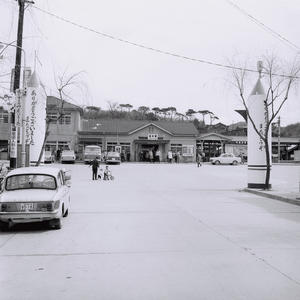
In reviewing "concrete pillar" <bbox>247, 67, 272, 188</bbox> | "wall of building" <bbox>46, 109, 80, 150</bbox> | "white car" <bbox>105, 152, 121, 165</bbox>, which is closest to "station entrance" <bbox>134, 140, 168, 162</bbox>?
"wall of building" <bbox>46, 109, 80, 150</bbox>

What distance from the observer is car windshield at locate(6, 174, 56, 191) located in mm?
10492

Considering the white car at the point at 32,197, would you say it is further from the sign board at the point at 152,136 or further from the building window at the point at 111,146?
the building window at the point at 111,146

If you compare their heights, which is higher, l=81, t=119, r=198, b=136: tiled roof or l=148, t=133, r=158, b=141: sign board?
l=81, t=119, r=198, b=136: tiled roof

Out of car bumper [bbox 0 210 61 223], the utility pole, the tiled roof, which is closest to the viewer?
car bumper [bbox 0 210 61 223]

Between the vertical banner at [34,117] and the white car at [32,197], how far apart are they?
13.4 m

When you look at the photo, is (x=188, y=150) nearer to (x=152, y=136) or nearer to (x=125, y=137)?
(x=152, y=136)

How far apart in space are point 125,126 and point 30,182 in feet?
174

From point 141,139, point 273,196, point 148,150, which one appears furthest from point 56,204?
point 148,150

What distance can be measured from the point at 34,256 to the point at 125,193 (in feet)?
37.2

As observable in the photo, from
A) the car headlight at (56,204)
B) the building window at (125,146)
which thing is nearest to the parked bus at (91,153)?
the building window at (125,146)

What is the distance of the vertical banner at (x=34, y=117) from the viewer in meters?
23.9

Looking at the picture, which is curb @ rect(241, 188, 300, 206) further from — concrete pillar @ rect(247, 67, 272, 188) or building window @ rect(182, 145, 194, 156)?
building window @ rect(182, 145, 194, 156)

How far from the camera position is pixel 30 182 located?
34.7ft

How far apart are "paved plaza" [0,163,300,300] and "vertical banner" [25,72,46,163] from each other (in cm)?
1170
